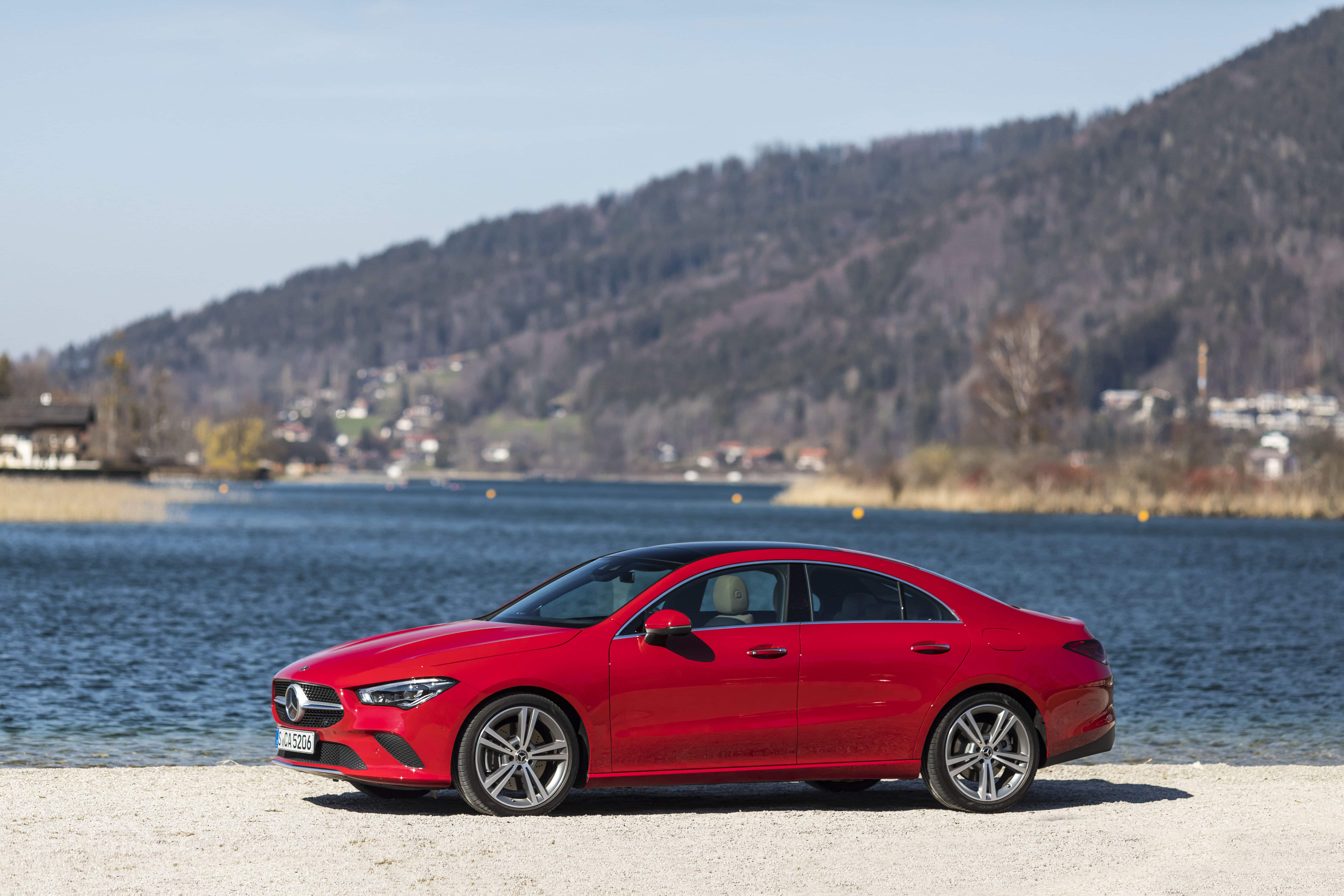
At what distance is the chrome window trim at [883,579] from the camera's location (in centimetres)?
1088

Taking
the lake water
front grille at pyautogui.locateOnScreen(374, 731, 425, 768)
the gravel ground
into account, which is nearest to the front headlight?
front grille at pyautogui.locateOnScreen(374, 731, 425, 768)

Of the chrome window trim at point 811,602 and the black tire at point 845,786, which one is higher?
the chrome window trim at point 811,602

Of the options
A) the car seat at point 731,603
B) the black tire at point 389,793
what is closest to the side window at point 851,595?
the car seat at point 731,603

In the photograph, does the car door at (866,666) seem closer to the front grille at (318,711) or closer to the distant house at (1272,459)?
the front grille at (318,711)

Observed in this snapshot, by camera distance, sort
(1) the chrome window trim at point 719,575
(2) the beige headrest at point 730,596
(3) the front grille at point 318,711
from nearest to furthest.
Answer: (3) the front grille at point 318,711 < (1) the chrome window trim at point 719,575 < (2) the beige headrest at point 730,596

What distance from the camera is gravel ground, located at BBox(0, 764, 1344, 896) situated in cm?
851

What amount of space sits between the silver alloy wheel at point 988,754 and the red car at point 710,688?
1 centimetres

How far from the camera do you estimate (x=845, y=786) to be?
12062 millimetres

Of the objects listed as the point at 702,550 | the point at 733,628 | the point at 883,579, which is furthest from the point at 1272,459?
the point at 733,628

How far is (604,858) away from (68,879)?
2.77 metres

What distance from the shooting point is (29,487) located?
6700 cm

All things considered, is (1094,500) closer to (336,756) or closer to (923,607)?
(923,607)

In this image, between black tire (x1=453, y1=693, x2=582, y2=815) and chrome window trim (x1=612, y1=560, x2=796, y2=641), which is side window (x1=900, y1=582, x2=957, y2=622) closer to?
chrome window trim (x1=612, y1=560, x2=796, y2=641)

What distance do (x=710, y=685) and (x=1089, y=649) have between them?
9.33 feet
